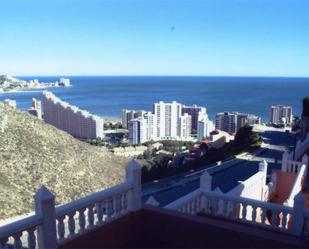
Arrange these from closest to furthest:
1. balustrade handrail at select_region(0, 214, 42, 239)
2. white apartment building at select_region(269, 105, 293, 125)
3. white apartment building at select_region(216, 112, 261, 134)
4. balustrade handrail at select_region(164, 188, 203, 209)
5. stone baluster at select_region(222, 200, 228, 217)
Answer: balustrade handrail at select_region(0, 214, 42, 239) → balustrade handrail at select_region(164, 188, 203, 209) → stone baluster at select_region(222, 200, 228, 217) → white apartment building at select_region(269, 105, 293, 125) → white apartment building at select_region(216, 112, 261, 134)

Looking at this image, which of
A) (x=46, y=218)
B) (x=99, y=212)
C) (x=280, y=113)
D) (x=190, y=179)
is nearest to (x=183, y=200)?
(x=99, y=212)

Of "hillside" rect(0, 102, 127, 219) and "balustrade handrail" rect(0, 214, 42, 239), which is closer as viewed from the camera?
"balustrade handrail" rect(0, 214, 42, 239)

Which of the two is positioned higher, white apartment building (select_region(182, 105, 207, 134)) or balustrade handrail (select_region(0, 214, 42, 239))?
balustrade handrail (select_region(0, 214, 42, 239))

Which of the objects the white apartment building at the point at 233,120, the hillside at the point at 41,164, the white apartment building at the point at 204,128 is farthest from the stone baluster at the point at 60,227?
the white apartment building at the point at 204,128

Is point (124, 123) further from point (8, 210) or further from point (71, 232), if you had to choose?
point (71, 232)

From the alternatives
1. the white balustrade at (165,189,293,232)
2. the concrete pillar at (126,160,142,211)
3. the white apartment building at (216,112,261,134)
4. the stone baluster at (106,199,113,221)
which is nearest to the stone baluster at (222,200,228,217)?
the white balustrade at (165,189,293,232)

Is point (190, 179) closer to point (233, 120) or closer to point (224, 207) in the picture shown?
point (224, 207)

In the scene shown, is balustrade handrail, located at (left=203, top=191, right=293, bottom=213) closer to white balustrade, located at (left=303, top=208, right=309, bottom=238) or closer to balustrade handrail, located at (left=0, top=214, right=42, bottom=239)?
white balustrade, located at (left=303, top=208, right=309, bottom=238)
